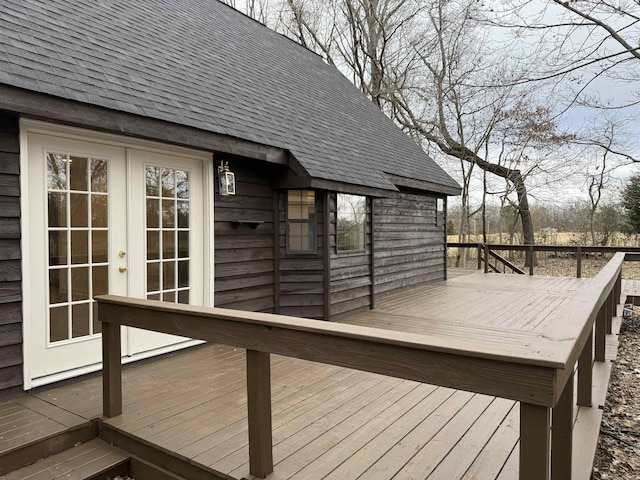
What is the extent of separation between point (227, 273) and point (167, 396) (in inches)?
68.7

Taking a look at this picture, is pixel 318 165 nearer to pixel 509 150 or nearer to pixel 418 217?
pixel 418 217

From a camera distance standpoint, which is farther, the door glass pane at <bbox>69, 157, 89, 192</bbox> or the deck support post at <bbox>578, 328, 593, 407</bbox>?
the door glass pane at <bbox>69, 157, 89, 192</bbox>

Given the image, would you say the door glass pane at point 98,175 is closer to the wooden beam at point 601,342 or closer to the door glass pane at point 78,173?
the door glass pane at point 78,173

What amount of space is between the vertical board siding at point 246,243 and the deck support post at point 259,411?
2577 mm

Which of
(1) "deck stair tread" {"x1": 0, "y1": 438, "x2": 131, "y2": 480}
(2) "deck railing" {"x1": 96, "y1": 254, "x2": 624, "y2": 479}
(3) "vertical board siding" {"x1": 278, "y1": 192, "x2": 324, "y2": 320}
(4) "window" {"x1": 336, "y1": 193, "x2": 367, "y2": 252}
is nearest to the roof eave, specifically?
(4) "window" {"x1": 336, "y1": 193, "x2": 367, "y2": 252}

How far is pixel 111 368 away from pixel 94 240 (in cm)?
128

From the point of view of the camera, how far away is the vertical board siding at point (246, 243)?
14.9ft

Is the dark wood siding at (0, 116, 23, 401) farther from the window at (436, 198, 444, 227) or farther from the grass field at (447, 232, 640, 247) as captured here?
the grass field at (447, 232, 640, 247)

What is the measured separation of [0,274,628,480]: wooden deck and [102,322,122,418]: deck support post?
0.08 m

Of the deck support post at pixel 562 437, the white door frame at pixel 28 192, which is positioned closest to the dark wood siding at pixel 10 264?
the white door frame at pixel 28 192

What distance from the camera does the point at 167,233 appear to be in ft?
13.4

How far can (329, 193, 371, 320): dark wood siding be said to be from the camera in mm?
5684

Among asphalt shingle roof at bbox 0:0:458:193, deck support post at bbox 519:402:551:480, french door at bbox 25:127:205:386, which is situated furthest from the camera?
asphalt shingle roof at bbox 0:0:458:193

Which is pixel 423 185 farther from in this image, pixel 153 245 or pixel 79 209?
pixel 79 209
